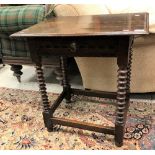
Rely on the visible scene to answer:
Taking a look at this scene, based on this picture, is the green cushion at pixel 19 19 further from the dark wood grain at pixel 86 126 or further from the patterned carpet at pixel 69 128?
the dark wood grain at pixel 86 126

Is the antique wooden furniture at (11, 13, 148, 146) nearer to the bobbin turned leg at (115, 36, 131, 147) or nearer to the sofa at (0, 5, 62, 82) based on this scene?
the bobbin turned leg at (115, 36, 131, 147)

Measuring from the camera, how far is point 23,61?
188cm

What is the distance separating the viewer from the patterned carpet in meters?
1.27

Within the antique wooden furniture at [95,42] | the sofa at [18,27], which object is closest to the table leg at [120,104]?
the antique wooden furniture at [95,42]

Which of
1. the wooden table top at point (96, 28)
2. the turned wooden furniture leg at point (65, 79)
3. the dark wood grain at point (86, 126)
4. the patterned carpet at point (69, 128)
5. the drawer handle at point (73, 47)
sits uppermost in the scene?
the wooden table top at point (96, 28)

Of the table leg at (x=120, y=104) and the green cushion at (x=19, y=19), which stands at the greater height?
the green cushion at (x=19, y=19)

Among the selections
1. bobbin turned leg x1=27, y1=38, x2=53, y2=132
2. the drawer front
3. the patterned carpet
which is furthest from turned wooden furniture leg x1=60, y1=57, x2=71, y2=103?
the drawer front

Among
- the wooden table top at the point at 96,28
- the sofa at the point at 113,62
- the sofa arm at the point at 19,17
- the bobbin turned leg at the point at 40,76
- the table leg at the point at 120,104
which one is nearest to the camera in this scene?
the wooden table top at the point at 96,28

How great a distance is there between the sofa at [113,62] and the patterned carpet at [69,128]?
0.41 feet

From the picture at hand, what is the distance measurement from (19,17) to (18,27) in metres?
0.08

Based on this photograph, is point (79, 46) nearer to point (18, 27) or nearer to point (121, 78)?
point (121, 78)

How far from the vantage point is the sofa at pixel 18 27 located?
161cm

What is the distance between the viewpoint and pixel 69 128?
1417mm

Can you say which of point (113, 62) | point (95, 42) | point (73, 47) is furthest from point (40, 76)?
point (113, 62)
